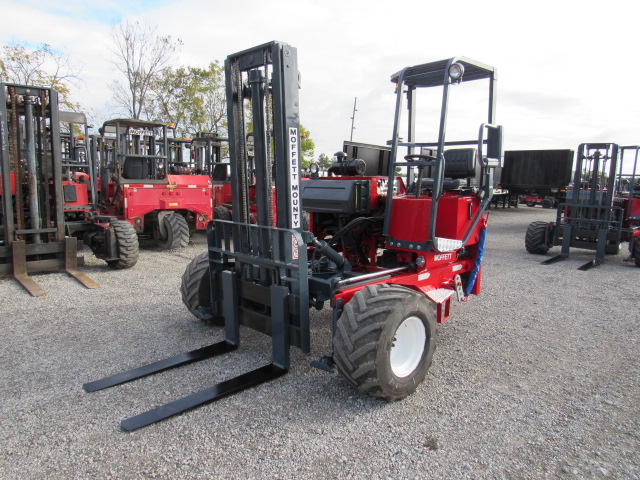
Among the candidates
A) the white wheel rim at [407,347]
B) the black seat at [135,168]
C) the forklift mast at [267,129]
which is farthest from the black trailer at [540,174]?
the forklift mast at [267,129]

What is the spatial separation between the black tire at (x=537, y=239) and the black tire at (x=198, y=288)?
842 cm

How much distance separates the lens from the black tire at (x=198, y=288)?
482cm

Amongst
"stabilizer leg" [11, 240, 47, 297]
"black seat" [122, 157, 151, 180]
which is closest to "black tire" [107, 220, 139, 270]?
"stabilizer leg" [11, 240, 47, 297]

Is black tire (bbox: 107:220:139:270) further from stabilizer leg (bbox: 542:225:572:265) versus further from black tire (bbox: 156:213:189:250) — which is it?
stabilizer leg (bbox: 542:225:572:265)

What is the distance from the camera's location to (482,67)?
452 centimetres

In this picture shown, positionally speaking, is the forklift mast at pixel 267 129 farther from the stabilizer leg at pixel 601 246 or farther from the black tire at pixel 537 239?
the black tire at pixel 537 239

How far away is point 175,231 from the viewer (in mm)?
10328

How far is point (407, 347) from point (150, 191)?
26.3 ft

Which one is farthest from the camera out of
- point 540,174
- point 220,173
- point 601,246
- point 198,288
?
point 540,174

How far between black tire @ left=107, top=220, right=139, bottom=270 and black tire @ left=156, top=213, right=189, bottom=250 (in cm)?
199

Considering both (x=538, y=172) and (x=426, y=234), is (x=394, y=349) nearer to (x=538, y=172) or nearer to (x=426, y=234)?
(x=426, y=234)

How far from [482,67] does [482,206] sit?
1.37 meters

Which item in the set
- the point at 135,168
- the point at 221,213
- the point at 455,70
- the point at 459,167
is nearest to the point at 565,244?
the point at 459,167

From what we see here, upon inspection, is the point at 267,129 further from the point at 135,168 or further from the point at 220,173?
Answer: the point at 220,173
